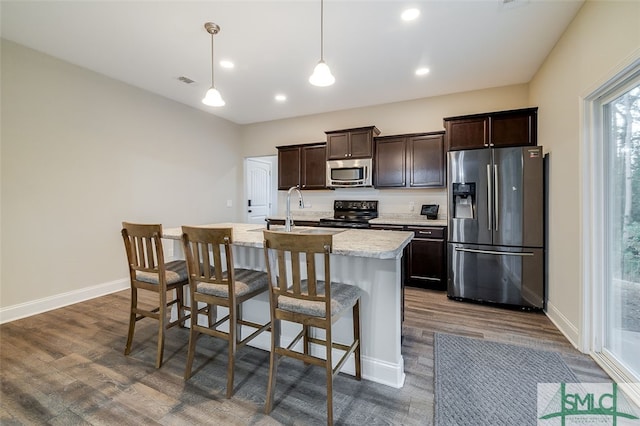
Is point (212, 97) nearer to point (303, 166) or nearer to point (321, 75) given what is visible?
point (321, 75)

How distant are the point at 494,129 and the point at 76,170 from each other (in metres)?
5.27

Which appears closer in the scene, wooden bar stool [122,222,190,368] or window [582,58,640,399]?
window [582,58,640,399]

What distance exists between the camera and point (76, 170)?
3.42m

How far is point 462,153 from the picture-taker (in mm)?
3387

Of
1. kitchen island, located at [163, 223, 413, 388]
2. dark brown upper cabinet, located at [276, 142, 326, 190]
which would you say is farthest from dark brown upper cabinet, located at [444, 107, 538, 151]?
kitchen island, located at [163, 223, 413, 388]

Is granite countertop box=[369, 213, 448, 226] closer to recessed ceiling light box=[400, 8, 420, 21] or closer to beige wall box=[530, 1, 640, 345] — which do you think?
beige wall box=[530, 1, 640, 345]

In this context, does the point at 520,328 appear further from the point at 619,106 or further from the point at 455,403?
the point at 619,106

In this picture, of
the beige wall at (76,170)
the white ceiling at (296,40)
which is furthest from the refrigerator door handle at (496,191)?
the beige wall at (76,170)

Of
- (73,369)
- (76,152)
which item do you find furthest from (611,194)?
(76,152)

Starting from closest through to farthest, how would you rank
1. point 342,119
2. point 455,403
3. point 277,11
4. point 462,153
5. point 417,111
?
point 455,403, point 277,11, point 462,153, point 417,111, point 342,119

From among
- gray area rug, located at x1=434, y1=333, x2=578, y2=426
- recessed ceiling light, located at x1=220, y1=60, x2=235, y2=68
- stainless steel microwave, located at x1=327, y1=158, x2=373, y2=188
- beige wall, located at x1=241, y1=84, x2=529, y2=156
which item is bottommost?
gray area rug, located at x1=434, y1=333, x2=578, y2=426

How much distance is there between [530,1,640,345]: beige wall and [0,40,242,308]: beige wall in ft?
16.7

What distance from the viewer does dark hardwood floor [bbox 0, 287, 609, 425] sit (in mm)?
1632

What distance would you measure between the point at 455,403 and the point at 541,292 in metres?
2.14
